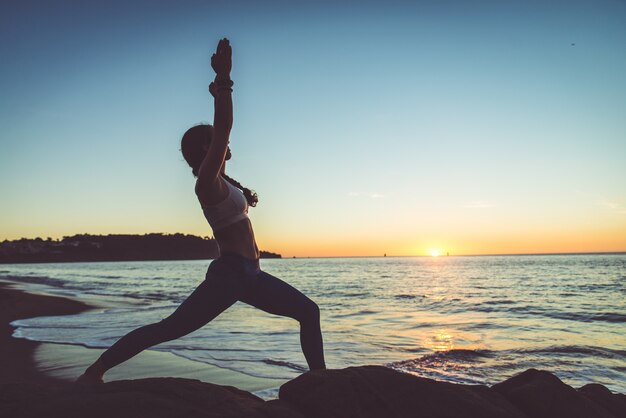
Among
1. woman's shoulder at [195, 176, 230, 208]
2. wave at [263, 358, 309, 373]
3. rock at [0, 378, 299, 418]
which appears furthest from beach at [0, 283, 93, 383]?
wave at [263, 358, 309, 373]

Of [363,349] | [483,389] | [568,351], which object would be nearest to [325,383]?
[483,389]

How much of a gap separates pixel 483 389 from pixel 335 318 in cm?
1212

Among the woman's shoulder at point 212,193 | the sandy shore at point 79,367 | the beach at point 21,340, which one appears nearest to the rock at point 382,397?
the woman's shoulder at point 212,193

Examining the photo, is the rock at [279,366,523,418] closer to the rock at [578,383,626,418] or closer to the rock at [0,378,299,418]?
the rock at [0,378,299,418]

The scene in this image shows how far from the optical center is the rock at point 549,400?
3207 millimetres

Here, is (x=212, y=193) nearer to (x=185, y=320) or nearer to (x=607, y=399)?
(x=185, y=320)

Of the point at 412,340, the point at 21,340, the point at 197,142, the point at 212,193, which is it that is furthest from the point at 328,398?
the point at 21,340

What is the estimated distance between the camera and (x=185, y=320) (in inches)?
111

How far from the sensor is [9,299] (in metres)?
19.3

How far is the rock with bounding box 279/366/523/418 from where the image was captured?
2.93 m

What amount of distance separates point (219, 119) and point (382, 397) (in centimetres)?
198

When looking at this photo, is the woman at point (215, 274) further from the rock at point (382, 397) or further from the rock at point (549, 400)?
the rock at point (549, 400)

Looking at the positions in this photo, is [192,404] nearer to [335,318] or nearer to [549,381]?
[549,381]

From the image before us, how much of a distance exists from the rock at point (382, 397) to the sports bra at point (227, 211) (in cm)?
122
